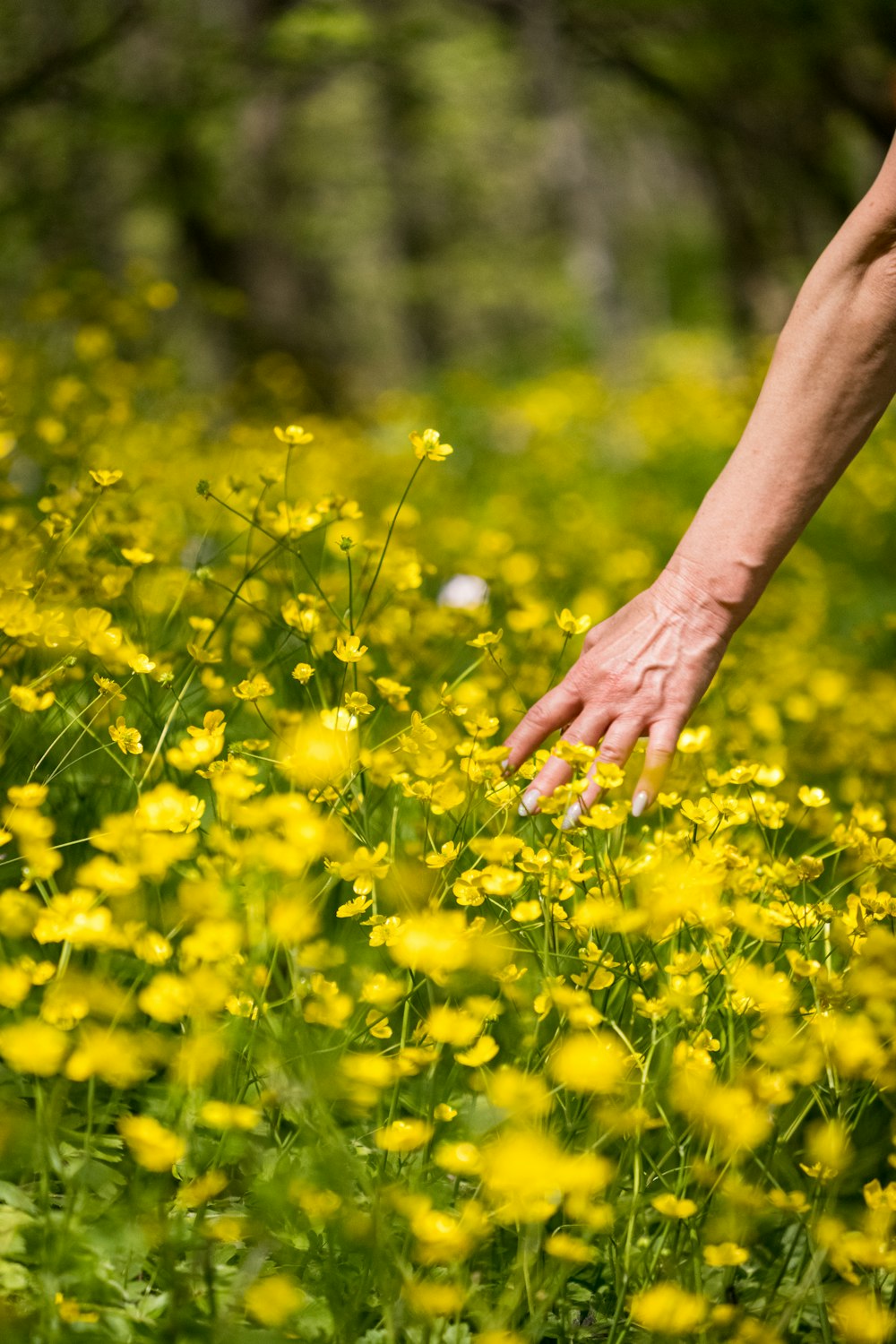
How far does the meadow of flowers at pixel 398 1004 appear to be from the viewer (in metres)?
1.07

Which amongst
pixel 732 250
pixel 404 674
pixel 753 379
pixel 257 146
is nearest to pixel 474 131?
pixel 732 250

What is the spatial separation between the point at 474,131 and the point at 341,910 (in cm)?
1895

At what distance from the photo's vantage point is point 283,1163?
1269 mm

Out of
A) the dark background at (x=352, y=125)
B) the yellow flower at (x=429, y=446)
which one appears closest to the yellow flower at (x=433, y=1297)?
the yellow flower at (x=429, y=446)

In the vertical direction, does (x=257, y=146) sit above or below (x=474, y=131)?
above

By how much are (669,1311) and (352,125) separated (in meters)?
16.9

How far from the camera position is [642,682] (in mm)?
1595

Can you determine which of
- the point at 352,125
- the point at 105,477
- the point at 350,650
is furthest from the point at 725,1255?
the point at 352,125

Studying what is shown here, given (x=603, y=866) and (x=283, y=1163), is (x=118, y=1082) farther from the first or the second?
(x=603, y=866)

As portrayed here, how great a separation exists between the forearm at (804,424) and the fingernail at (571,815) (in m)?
0.37

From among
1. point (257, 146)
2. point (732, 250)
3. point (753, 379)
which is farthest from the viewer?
point (732, 250)

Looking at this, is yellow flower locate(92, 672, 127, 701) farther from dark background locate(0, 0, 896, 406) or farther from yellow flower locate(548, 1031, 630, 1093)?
dark background locate(0, 0, 896, 406)

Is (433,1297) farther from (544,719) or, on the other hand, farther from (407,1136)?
(544,719)

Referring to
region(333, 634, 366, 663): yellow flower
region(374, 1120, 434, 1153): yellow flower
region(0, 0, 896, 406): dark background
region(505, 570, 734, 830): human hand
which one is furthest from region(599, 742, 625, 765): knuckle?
region(0, 0, 896, 406): dark background
